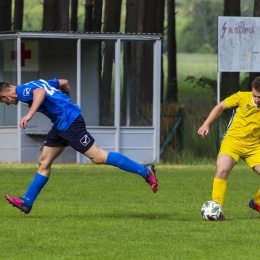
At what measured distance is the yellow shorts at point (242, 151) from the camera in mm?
11047

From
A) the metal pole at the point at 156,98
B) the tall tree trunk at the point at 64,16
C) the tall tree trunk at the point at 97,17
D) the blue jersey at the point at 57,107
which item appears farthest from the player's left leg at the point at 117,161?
the tall tree trunk at the point at 97,17

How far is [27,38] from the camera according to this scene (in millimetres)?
20703

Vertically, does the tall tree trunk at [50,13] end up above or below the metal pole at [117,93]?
above

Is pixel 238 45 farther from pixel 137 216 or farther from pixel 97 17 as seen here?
pixel 137 216

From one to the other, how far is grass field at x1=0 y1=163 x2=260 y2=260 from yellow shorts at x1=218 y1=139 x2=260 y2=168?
695 mm

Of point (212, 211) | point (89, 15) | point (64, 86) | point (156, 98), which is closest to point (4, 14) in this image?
point (89, 15)

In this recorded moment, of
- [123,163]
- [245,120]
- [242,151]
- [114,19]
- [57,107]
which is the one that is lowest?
[123,163]

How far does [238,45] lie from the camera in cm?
2177

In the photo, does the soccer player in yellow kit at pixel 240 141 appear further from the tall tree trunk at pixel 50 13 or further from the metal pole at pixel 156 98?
the tall tree trunk at pixel 50 13

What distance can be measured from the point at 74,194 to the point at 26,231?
4336 mm

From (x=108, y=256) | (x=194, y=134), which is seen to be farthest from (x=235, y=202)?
(x=194, y=134)

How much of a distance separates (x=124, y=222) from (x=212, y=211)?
987 mm

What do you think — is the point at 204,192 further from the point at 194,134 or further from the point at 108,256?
the point at 194,134

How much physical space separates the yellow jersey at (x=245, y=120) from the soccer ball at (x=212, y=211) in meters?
0.76
